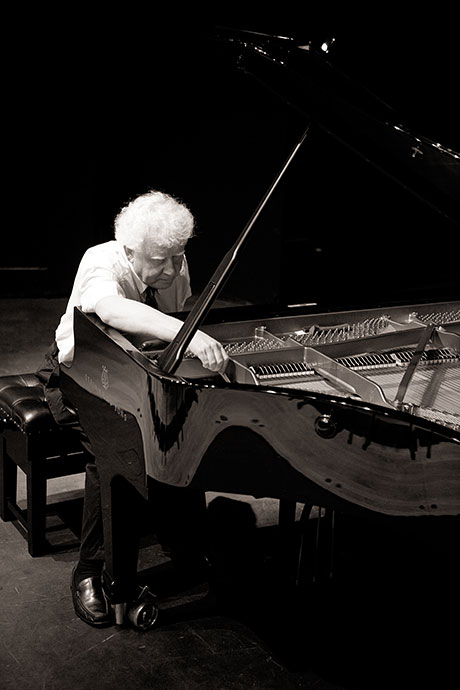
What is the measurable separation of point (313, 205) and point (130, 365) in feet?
14.0

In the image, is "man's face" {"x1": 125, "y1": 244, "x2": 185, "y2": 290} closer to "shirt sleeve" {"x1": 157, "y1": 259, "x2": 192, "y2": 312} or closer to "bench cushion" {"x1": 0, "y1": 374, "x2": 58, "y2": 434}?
"shirt sleeve" {"x1": 157, "y1": 259, "x2": 192, "y2": 312}

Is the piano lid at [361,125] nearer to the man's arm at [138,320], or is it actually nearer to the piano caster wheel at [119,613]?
the man's arm at [138,320]

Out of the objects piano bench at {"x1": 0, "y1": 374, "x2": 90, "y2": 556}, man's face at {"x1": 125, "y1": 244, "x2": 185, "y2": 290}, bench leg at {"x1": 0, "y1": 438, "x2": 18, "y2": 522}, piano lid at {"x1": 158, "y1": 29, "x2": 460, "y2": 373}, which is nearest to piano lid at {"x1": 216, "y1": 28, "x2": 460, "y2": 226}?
piano lid at {"x1": 158, "y1": 29, "x2": 460, "y2": 373}

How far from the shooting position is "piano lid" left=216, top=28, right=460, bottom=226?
2393 mm

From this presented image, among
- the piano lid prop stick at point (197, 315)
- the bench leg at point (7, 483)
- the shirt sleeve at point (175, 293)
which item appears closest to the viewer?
the piano lid prop stick at point (197, 315)

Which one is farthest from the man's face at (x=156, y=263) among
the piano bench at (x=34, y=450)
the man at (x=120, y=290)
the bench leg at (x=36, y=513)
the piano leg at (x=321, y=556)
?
the piano leg at (x=321, y=556)

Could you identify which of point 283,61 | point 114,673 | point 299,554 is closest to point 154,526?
point 299,554

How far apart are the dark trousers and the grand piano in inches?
5.8

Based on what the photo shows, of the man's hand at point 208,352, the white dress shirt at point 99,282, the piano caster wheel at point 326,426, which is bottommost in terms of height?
the piano caster wheel at point 326,426

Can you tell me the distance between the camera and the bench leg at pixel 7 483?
126 inches

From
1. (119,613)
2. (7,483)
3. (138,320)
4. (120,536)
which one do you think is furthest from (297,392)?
(7,483)

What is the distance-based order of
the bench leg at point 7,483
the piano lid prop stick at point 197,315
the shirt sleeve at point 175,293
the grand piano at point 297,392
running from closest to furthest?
the grand piano at point 297,392, the piano lid prop stick at point 197,315, the shirt sleeve at point 175,293, the bench leg at point 7,483

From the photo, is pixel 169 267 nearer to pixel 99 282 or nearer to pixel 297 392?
pixel 99 282

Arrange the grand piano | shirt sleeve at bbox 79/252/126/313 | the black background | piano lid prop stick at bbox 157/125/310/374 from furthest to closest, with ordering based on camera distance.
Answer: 1. the black background
2. shirt sleeve at bbox 79/252/126/313
3. piano lid prop stick at bbox 157/125/310/374
4. the grand piano
